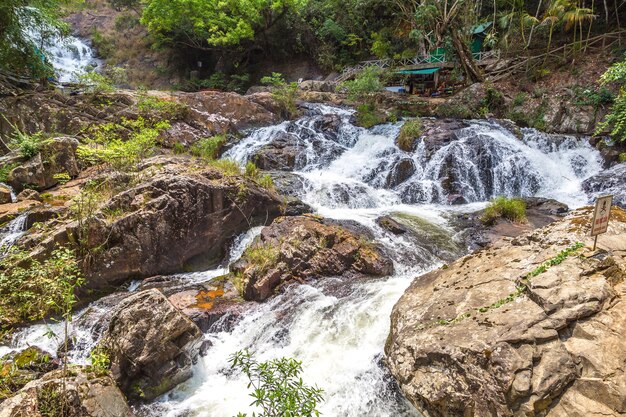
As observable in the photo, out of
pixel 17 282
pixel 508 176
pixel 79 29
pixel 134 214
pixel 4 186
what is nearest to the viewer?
pixel 17 282

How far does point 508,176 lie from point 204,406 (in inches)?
405

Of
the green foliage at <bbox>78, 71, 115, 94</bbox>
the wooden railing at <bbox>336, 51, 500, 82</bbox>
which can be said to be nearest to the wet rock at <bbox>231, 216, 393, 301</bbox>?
the green foliage at <bbox>78, 71, 115, 94</bbox>

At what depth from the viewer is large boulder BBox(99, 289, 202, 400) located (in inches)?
177

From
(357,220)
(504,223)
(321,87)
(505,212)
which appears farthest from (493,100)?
(357,220)

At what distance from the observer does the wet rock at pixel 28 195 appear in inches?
311

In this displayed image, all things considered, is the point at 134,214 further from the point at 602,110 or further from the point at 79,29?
the point at 79,29

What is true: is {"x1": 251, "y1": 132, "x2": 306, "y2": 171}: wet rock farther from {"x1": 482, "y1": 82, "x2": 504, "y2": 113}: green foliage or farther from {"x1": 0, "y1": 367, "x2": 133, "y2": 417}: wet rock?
{"x1": 0, "y1": 367, "x2": 133, "y2": 417}: wet rock

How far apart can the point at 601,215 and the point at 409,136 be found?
899 centimetres

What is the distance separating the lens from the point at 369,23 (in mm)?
23188

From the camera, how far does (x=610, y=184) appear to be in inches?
372

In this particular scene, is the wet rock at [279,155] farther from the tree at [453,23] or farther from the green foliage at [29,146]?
the tree at [453,23]

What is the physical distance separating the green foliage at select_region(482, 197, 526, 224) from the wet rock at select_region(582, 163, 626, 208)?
114 inches

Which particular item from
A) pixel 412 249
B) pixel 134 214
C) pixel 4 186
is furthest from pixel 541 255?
pixel 4 186

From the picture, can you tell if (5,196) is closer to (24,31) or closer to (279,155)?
(279,155)
